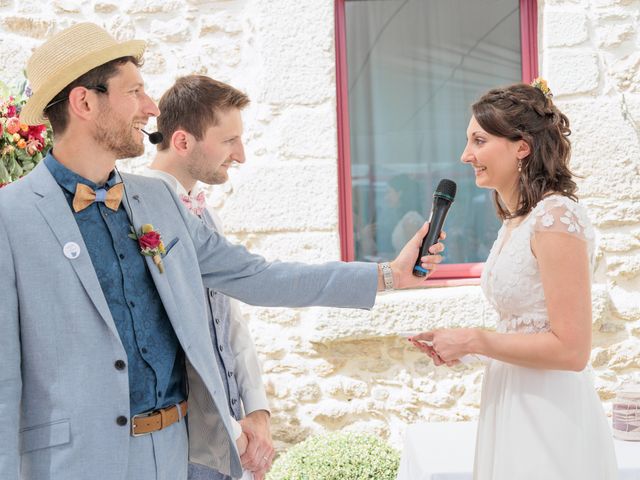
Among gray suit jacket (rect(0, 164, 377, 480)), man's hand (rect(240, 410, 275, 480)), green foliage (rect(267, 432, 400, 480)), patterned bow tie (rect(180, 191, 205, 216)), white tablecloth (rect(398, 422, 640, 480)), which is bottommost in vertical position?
green foliage (rect(267, 432, 400, 480))

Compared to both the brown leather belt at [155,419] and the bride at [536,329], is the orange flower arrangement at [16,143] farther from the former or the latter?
the bride at [536,329]

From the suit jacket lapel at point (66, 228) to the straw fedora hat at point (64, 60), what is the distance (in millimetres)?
219

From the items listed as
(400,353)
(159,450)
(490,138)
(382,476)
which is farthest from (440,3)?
(159,450)

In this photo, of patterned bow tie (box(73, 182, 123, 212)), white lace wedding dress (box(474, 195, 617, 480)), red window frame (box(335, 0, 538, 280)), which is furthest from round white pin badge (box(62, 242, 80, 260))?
red window frame (box(335, 0, 538, 280))

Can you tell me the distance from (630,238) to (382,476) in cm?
186

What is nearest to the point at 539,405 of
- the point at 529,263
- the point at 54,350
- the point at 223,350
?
the point at 529,263

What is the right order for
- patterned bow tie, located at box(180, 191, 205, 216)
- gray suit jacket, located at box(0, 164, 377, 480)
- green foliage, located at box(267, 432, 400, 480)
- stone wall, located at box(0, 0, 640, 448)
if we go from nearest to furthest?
gray suit jacket, located at box(0, 164, 377, 480) → patterned bow tie, located at box(180, 191, 205, 216) → green foliage, located at box(267, 432, 400, 480) → stone wall, located at box(0, 0, 640, 448)

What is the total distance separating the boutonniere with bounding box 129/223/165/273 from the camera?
1.85 metres

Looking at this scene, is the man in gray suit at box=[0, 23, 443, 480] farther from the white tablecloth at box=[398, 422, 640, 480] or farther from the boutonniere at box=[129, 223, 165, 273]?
the white tablecloth at box=[398, 422, 640, 480]

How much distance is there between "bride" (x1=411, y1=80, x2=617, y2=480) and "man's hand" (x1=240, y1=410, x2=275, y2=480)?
1.73ft

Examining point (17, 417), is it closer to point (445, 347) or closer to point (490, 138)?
point (445, 347)

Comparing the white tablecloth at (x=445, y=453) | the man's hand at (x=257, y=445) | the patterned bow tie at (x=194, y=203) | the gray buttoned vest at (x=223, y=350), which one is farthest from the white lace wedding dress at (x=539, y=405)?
the patterned bow tie at (x=194, y=203)

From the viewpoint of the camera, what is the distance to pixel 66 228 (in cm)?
174

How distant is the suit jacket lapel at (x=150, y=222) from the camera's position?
1.83 metres
